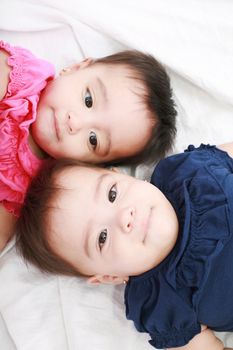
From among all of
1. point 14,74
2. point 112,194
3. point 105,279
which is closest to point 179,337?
point 105,279

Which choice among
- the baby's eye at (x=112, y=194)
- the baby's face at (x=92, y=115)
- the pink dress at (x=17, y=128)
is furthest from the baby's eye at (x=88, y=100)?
the baby's eye at (x=112, y=194)

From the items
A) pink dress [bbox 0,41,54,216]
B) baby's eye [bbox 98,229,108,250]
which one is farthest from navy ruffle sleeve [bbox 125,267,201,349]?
pink dress [bbox 0,41,54,216]

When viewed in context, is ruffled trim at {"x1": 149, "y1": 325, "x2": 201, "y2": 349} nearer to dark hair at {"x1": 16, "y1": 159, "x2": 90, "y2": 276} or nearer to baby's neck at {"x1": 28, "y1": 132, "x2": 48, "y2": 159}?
dark hair at {"x1": 16, "y1": 159, "x2": 90, "y2": 276}

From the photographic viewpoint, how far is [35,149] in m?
1.19

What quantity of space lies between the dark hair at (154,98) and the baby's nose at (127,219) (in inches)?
10.9

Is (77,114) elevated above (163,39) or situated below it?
below

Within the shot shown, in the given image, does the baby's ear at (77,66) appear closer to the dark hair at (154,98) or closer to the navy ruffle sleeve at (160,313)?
the dark hair at (154,98)

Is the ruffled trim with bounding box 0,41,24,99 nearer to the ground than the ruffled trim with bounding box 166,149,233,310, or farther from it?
farther from it

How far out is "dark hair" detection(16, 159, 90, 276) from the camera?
3.16ft

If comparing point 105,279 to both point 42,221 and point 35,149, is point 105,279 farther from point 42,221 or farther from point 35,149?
point 35,149

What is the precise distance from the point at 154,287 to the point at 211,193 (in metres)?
0.22

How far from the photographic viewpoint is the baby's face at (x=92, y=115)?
1109 millimetres

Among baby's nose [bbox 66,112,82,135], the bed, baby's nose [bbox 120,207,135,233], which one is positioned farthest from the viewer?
the bed

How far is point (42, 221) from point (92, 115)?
0.28 metres
